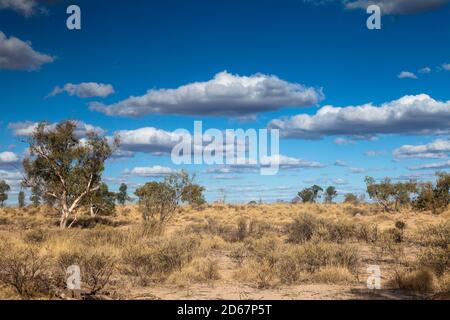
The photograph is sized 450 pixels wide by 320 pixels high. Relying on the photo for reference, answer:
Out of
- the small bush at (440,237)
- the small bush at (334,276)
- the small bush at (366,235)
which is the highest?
the small bush at (440,237)

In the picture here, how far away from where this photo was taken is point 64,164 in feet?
97.5

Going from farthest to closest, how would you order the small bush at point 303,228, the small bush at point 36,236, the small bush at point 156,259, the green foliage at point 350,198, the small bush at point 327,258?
1. the green foliage at point 350,198
2. the small bush at point 303,228
3. the small bush at point 36,236
4. the small bush at point 327,258
5. the small bush at point 156,259

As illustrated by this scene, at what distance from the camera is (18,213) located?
47.7 metres

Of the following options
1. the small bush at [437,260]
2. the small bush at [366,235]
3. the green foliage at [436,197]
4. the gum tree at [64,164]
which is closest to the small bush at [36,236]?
the gum tree at [64,164]

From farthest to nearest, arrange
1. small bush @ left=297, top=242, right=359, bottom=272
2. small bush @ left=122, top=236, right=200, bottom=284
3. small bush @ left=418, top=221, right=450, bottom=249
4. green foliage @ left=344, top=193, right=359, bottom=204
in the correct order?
green foliage @ left=344, top=193, right=359, bottom=204, small bush @ left=418, top=221, right=450, bottom=249, small bush @ left=297, top=242, right=359, bottom=272, small bush @ left=122, top=236, right=200, bottom=284

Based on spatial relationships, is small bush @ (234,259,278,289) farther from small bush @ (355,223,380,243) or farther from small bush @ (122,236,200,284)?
small bush @ (355,223,380,243)

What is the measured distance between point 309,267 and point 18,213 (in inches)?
1566

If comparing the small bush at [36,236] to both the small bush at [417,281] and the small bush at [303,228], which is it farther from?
the small bush at [417,281]

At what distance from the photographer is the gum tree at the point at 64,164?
2933cm

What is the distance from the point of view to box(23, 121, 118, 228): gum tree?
29.3 metres

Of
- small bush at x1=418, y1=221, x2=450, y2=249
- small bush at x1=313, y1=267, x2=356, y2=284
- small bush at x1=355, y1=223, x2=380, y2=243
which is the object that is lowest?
small bush at x1=313, y1=267, x2=356, y2=284

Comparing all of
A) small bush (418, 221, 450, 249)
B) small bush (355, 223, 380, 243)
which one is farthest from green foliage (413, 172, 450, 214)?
small bush (418, 221, 450, 249)

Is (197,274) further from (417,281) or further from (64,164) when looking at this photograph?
(64,164)
